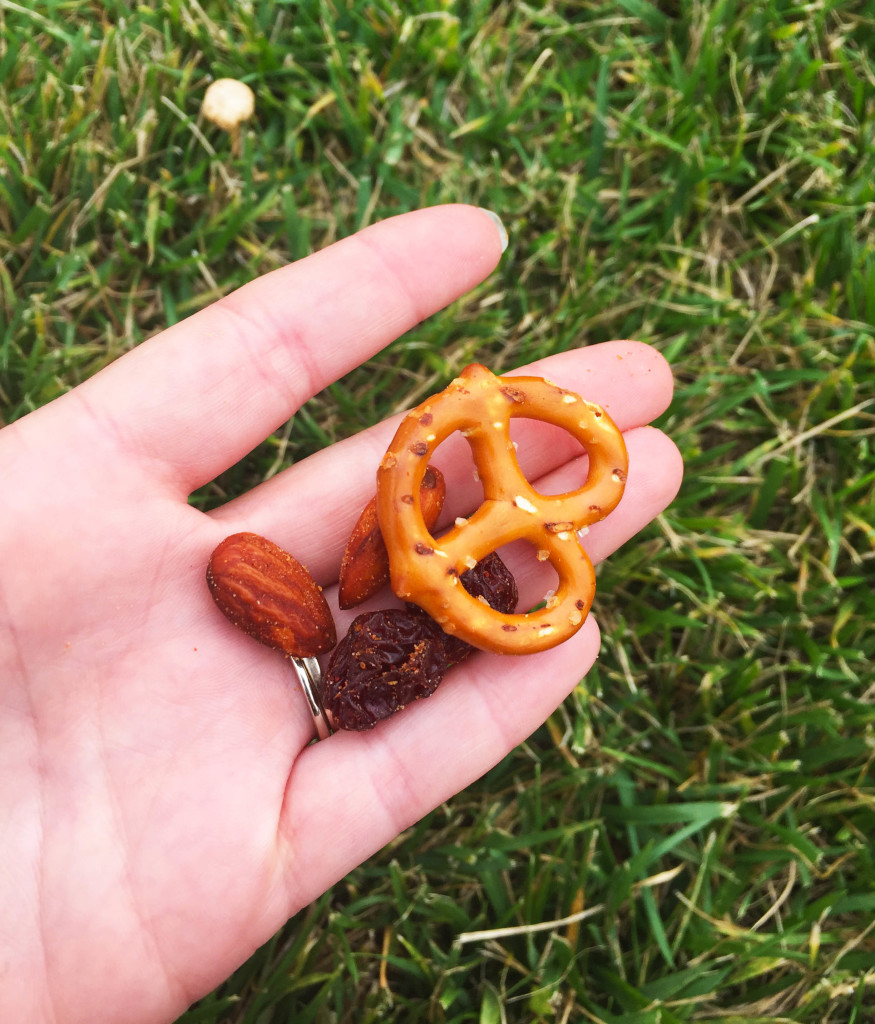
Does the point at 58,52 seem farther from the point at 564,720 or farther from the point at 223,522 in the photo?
the point at 564,720

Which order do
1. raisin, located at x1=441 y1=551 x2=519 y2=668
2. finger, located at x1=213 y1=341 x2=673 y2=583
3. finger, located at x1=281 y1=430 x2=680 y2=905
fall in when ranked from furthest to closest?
1. finger, located at x1=213 y1=341 x2=673 y2=583
2. raisin, located at x1=441 y1=551 x2=519 y2=668
3. finger, located at x1=281 y1=430 x2=680 y2=905

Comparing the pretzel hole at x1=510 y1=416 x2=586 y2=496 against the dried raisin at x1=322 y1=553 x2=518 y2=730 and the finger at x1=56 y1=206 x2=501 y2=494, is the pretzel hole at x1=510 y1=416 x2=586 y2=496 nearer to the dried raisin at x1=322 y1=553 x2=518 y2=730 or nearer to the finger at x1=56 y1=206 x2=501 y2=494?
the dried raisin at x1=322 y1=553 x2=518 y2=730

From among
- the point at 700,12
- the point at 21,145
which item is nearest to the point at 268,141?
the point at 21,145

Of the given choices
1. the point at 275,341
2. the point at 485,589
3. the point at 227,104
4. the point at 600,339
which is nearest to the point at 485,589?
the point at 485,589

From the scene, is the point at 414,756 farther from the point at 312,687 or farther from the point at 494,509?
the point at 494,509

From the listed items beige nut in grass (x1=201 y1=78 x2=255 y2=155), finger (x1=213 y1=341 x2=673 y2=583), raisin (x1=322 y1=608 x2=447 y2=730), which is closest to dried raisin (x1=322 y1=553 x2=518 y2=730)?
raisin (x1=322 y1=608 x2=447 y2=730)

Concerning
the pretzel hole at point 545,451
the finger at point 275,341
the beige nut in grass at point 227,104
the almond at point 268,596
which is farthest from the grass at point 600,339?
the almond at point 268,596

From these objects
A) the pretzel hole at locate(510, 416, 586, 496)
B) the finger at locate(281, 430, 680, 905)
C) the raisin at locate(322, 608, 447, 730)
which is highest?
the pretzel hole at locate(510, 416, 586, 496)
